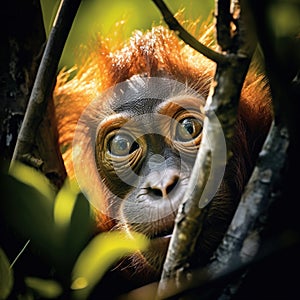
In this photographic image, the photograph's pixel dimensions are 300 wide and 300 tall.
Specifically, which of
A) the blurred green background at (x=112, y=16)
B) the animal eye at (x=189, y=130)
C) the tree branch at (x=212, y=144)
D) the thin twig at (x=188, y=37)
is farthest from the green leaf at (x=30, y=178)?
the blurred green background at (x=112, y=16)

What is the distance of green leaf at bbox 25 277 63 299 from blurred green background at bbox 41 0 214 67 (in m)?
1.56

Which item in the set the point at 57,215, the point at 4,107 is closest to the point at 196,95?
the point at 4,107

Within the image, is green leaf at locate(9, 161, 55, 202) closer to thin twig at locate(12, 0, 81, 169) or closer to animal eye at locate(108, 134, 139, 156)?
thin twig at locate(12, 0, 81, 169)

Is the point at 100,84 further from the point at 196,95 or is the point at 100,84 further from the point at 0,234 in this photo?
the point at 0,234

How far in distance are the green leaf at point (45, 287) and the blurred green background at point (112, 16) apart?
1563 mm

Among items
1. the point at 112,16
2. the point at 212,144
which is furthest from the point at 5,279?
the point at 112,16

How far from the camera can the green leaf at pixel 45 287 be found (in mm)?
982

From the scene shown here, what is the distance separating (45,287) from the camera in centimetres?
100

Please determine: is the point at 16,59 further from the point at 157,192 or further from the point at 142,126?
the point at 142,126

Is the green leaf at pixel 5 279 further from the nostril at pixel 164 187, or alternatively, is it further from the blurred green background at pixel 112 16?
the blurred green background at pixel 112 16

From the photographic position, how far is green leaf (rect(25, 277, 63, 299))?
0.98 m

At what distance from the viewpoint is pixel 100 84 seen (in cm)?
241

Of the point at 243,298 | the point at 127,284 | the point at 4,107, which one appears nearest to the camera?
the point at 243,298

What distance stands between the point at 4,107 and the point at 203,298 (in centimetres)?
65
